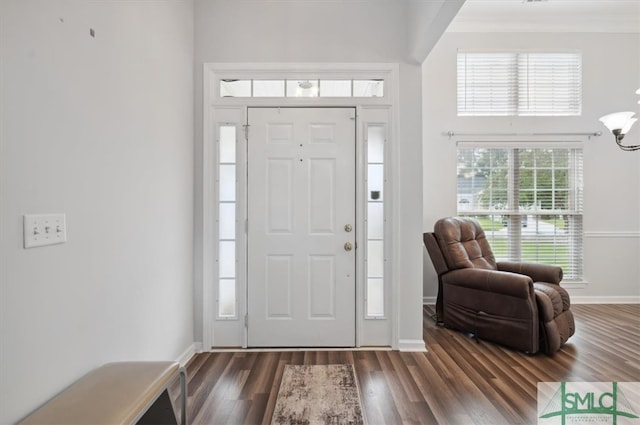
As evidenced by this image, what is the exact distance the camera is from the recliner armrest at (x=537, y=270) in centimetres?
291

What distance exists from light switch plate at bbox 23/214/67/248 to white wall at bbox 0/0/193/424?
3 cm

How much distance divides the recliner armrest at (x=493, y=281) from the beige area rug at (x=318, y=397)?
137 centimetres

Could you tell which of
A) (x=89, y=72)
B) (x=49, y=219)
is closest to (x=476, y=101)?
(x=89, y=72)

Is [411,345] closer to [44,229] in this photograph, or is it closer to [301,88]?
[301,88]

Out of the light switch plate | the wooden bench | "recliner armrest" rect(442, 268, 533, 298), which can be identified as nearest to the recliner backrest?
"recliner armrest" rect(442, 268, 533, 298)

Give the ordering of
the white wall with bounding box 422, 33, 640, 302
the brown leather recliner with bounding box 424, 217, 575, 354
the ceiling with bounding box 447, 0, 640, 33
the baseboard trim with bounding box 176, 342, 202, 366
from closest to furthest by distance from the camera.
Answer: the baseboard trim with bounding box 176, 342, 202, 366
the brown leather recliner with bounding box 424, 217, 575, 354
the ceiling with bounding box 447, 0, 640, 33
the white wall with bounding box 422, 33, 640, 302

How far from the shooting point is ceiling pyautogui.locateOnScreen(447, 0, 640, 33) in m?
3.50

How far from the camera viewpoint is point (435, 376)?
7.25 feet

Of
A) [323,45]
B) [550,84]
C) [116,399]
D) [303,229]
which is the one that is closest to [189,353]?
[303,229]

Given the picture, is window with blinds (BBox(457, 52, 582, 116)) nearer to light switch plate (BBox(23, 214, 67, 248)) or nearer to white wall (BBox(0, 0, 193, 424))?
white wall (BBox(0, 0, 193, 424))

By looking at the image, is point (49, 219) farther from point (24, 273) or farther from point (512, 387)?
point (512, 387)

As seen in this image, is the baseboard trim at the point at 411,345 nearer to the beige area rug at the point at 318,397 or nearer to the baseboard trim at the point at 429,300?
the beige area rug at the point at 318,397

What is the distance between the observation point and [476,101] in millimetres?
3898

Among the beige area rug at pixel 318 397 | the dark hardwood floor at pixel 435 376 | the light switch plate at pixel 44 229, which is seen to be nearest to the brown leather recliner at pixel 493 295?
the dark hardwood floor at pixel 435 376
